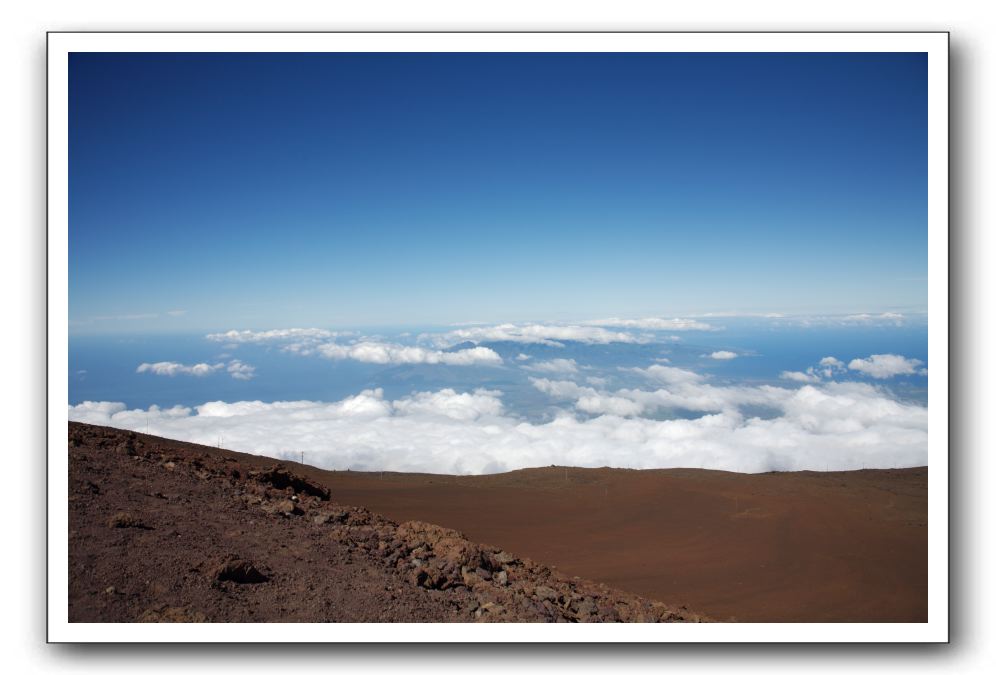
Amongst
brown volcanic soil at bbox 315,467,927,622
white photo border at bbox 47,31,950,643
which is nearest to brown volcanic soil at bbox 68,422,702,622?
white photo border at bbox 47,31,950,643

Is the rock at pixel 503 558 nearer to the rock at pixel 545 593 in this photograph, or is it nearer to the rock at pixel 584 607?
the rock at pixel 545 593

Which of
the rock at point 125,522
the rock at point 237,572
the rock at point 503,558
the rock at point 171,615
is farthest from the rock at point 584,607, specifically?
the rock at point 125,522

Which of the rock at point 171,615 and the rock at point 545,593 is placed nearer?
the rock at point 171,615
